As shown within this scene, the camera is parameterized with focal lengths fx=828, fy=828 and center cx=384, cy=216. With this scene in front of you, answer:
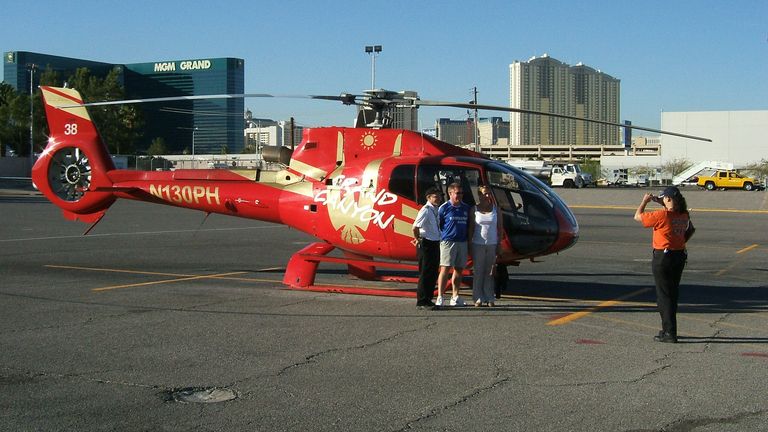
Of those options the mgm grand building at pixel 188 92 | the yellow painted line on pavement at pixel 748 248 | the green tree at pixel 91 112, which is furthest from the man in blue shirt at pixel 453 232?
the mgm grand building at pixel 188 92

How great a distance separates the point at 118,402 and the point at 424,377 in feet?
8.87

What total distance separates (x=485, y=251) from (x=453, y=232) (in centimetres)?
58

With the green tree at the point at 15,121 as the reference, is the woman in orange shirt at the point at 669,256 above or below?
below

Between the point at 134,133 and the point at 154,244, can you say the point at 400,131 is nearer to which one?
the point at 154,244

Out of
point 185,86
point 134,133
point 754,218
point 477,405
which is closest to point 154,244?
point 477,405

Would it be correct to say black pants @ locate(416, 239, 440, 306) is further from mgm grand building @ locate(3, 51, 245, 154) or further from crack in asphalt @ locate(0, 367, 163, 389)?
mgm grand building @ locate(3, 51, 245, 154)

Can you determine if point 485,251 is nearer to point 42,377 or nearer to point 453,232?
point 453,232

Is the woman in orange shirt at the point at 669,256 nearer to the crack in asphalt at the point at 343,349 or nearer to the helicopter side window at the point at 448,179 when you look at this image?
the crack in asphalt at the point at 343,349

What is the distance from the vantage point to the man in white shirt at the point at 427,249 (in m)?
11.6

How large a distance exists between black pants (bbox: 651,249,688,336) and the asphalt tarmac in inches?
12.5

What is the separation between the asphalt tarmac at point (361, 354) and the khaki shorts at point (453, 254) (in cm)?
65

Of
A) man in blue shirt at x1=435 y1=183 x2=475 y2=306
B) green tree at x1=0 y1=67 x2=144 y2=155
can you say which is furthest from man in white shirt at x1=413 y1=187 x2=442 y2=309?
green tree at x1=0 y1=67 x2=144 y2=155

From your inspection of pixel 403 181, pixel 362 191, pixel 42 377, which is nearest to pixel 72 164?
pixel 362 191

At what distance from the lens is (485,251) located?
11.7 m
